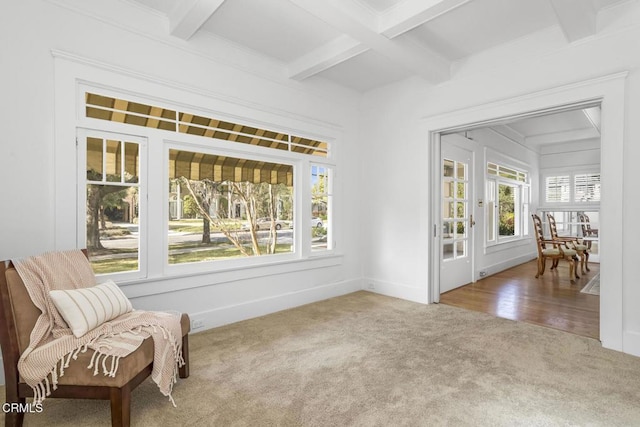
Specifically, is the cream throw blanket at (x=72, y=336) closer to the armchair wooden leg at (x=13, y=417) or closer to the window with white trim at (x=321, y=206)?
the armchair wooden leg at (x=13, y=417)

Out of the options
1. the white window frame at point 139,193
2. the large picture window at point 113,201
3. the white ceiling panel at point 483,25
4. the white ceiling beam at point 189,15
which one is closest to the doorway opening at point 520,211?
the white ceiling panel at point 483,25

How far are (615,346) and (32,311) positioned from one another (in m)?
4.16

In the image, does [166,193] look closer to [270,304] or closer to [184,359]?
[184,359]

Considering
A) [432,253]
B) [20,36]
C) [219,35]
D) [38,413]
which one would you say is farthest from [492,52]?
[38,413]

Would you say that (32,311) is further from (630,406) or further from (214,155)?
(630,406)

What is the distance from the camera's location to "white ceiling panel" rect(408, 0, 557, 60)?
9.35 feet

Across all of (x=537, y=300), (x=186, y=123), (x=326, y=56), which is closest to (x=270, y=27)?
(x=326, y=56)

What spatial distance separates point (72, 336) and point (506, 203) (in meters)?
7.42

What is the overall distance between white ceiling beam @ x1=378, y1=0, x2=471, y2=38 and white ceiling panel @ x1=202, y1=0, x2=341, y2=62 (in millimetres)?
553

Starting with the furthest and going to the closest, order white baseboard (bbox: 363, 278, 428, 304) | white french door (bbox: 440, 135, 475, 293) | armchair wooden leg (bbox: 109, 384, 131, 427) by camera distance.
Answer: white french door (bbox: 440, 135, 475, 293)
white baseboard (bbox: 363, 278, 428, 304)
armchair wooden leg (bbox: 109, 384, 131, 427)

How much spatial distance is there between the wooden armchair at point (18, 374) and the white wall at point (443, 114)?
335 centimetres

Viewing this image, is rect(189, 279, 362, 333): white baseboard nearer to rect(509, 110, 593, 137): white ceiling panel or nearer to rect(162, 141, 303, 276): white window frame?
rect(162, 141, 303, 276): white window frame

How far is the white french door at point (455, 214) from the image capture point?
4.60 m

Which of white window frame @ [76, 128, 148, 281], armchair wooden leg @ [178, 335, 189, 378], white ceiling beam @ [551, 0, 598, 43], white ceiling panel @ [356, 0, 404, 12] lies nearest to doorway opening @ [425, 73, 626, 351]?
white ceiling beam @ [551, 0, 598, 43]
